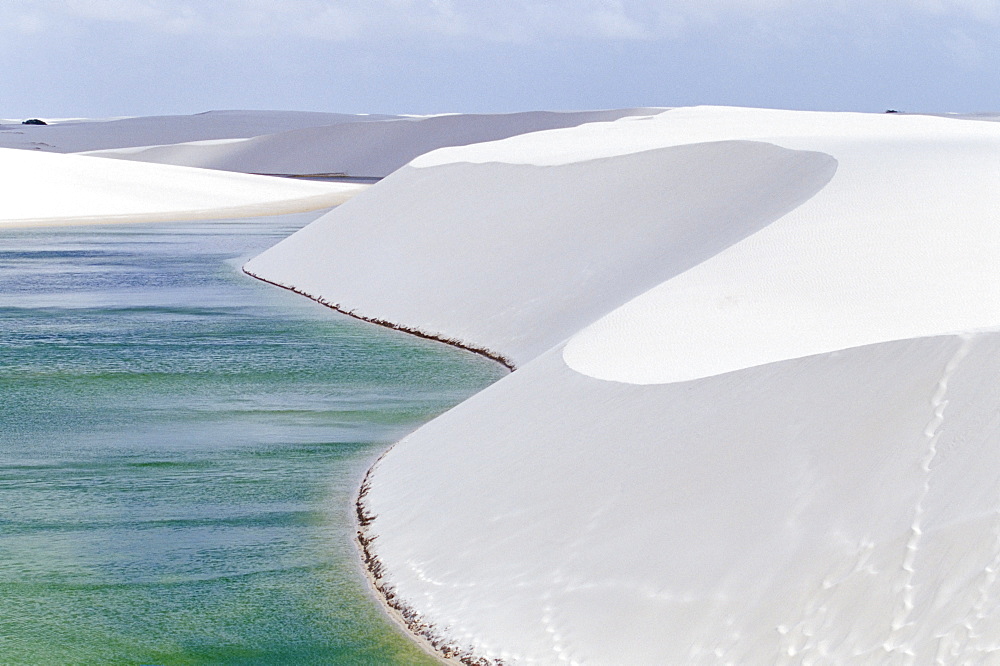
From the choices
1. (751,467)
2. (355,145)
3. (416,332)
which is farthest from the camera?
(355,145)

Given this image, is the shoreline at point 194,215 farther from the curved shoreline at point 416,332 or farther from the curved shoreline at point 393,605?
the curved shoreline at point 393,605

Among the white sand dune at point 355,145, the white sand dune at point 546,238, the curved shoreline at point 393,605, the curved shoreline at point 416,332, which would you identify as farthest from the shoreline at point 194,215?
the white sand dune at point 355,145

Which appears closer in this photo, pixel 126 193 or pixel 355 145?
pixel 126 193

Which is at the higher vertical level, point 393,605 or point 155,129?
point 155,129

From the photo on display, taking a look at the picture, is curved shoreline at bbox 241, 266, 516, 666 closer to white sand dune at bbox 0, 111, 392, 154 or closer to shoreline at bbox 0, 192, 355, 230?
shoreline at bbox 0, 192, 355, 230

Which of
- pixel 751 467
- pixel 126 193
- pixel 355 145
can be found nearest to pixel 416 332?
pixel 751 467

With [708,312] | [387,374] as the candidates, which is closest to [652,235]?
[387,374]

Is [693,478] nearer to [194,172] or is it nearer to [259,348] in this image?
[259,348]

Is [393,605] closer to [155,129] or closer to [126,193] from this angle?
[126,193]

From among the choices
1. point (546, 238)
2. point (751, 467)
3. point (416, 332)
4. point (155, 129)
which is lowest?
point (416, 332)
